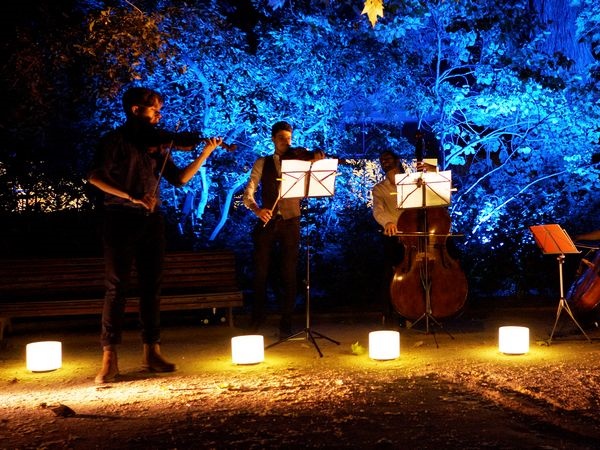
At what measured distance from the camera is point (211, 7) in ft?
30.3

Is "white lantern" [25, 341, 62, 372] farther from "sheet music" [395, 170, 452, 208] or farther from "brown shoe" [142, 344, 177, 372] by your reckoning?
"sheet music" [395, 170, 452, 208]

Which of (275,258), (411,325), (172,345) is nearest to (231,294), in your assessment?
(172,345)

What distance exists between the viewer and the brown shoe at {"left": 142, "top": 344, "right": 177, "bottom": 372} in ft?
18.6

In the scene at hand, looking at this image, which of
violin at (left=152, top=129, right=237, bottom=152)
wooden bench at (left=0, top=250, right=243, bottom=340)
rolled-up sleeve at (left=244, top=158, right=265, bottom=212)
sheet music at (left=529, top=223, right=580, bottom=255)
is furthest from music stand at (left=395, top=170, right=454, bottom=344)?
wooden bench at (left=0, top=250, right=243, bottom=340)

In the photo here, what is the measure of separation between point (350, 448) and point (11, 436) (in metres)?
1.83

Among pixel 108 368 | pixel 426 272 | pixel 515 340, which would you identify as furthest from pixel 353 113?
pixel 108 368

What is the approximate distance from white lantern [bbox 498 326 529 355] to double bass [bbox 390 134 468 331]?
2.08 ft

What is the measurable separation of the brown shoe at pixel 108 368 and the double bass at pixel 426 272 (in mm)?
2536

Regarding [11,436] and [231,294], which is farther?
[231,294]

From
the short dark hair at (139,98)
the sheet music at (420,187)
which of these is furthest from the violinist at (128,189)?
the sheet music at (420,187)

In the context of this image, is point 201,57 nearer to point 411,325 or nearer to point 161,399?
point 411,325

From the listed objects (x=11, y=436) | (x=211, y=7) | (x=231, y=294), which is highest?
(x=211, y=7)

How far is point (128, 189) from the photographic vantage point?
17.4ft

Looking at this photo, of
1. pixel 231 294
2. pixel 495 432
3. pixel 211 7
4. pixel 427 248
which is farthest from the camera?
pixel 211 7
